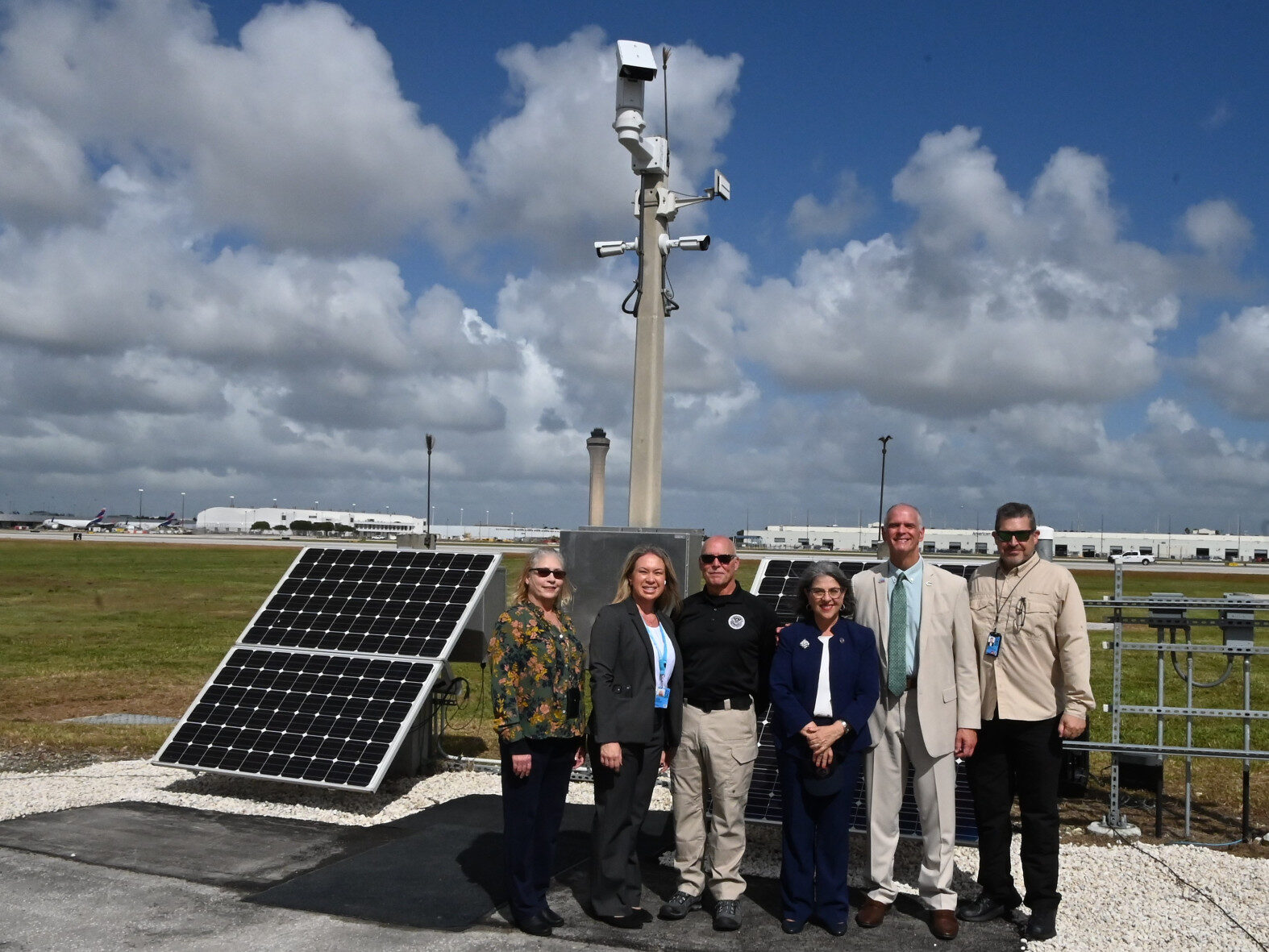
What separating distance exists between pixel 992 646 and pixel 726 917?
6.19 feet

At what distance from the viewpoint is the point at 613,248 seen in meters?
10.4

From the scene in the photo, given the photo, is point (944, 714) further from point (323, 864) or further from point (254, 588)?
point (254, 588)

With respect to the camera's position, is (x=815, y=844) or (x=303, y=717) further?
(x=303, y=717)

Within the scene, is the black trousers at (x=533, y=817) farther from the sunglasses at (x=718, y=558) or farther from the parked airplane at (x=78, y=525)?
the parked airplane at (x=78, y=525)

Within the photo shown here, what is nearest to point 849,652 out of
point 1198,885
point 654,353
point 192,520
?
point 1198,885

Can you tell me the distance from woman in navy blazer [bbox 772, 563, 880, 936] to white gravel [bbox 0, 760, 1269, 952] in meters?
1.03

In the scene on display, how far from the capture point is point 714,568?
5219 millimetres

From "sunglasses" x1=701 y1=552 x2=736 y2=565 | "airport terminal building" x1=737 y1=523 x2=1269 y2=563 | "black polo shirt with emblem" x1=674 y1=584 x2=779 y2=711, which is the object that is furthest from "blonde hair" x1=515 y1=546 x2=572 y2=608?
"airport terminal building" x1=737 y1=523 x2=1269 y2=563

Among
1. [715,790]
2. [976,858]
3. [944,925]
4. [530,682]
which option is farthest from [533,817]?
[976,858]

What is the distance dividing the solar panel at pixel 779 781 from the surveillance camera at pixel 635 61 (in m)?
4.79

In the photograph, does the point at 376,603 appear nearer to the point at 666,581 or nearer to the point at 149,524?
the point at 666,581

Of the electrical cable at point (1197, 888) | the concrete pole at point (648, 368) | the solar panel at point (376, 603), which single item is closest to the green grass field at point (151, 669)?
the solar panel at point (376, 603)

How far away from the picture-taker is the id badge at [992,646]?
17.2ft

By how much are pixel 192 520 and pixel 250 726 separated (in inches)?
6212
